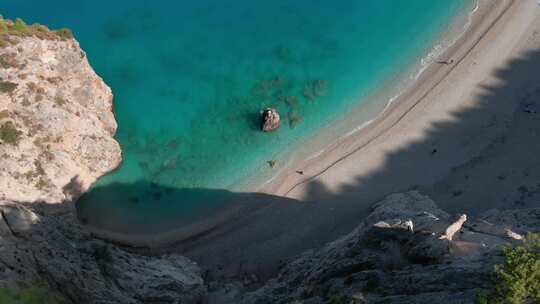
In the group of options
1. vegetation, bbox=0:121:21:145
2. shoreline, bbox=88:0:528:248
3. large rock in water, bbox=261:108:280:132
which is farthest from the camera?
large rock in water, bbox=261:108:280:132

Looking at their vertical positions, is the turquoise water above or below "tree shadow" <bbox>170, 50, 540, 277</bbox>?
above

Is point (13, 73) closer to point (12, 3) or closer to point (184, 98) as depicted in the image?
point (184, 98)

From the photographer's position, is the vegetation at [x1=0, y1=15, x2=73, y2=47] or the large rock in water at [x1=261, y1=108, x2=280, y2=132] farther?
the large rock in water at [x1=261, y1=108, x2=280, y2=132]

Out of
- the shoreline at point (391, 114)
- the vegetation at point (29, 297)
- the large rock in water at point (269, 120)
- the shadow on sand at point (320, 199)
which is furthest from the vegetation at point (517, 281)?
the large rock in water at point (269, 120)

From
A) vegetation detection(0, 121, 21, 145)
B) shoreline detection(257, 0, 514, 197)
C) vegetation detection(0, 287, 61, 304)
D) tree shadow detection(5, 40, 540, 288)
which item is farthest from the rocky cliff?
shoreline detection(257, 0, 514, 197)

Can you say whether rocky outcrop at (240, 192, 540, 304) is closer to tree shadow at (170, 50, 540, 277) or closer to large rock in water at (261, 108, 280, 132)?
tree shadow at (170, 50, 540, 277)

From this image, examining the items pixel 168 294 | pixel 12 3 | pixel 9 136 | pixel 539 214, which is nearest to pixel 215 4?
pixel 12 3
